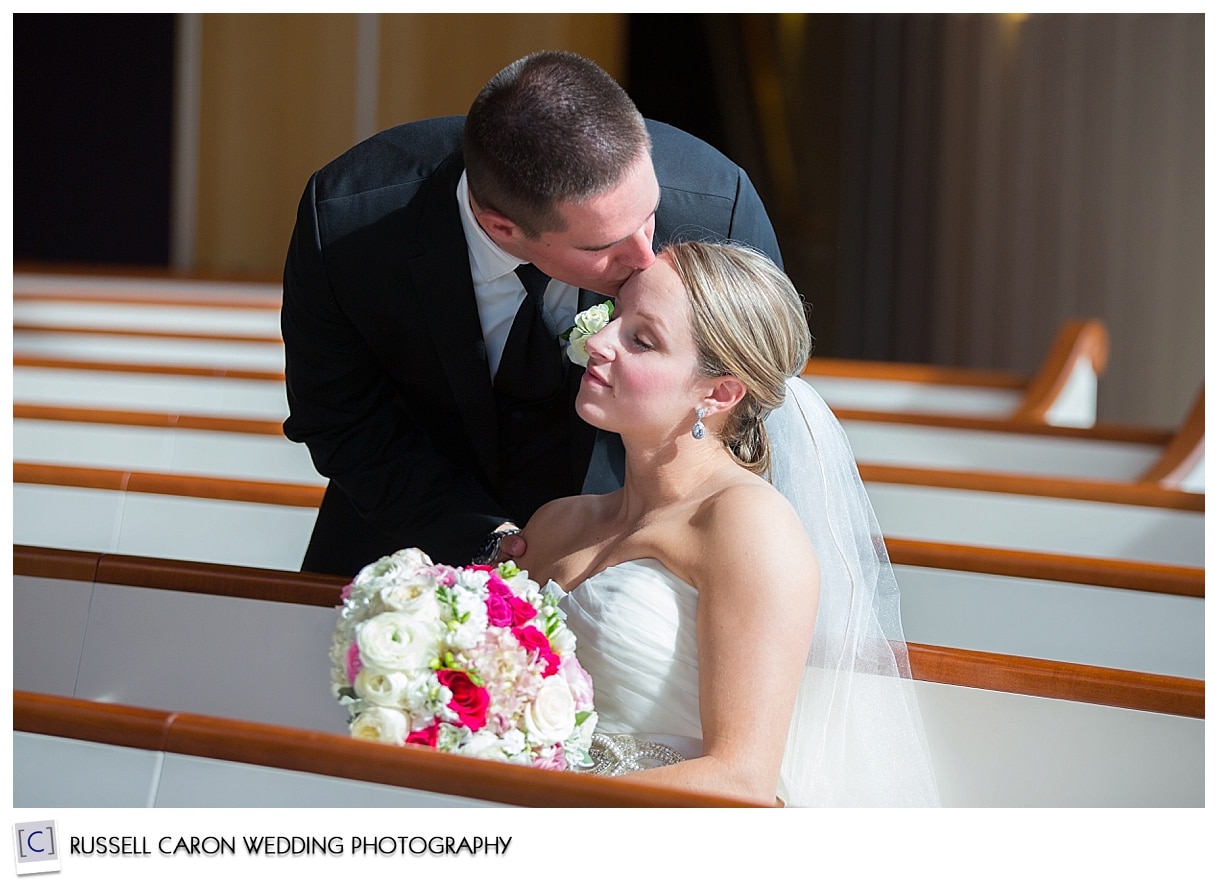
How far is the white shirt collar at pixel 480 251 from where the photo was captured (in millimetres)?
1985

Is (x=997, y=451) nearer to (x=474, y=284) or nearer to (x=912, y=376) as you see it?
(x=912, y=376)

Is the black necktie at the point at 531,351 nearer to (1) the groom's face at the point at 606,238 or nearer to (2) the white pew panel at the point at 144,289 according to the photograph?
(1) the groom's face at the point at 606,238

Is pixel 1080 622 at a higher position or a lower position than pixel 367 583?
lower

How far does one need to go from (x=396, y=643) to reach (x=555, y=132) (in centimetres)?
70

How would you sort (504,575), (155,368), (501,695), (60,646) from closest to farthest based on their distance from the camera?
(501,695)
(504,575)
(60,646)
(155,368)

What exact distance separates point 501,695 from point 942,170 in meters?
6.88

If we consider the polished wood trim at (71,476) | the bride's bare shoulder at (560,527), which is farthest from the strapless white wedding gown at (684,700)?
the polished wood trim at (71,476)

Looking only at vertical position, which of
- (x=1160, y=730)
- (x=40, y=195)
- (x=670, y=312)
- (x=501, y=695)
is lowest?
(x=40, y=195)

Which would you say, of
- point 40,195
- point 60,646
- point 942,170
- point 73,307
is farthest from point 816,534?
point 40,195

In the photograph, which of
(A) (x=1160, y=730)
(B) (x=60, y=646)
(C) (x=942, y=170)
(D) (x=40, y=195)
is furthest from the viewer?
(D) (x=40, y=195)

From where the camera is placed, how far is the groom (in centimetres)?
166

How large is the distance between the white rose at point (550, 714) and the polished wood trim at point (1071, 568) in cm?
116

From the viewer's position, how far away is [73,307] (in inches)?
209

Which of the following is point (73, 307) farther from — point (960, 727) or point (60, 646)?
point (960, 727)
